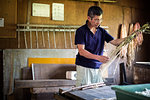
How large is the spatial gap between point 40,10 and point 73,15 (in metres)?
0.78

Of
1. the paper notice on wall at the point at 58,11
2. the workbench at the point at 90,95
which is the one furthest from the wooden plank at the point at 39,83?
the workbench at the point at 90,95

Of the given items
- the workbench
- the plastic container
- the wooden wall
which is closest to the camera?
the plastic container

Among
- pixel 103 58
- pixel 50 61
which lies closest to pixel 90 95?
pixel 103 58

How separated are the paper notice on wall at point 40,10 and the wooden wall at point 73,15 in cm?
7

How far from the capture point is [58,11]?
482 cm

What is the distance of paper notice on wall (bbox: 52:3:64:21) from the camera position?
4.78 metres

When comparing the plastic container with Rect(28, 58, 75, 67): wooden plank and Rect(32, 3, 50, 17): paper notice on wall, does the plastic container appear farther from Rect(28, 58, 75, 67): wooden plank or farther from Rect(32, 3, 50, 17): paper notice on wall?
Rect(32, 3, 50, 17): paper notice on wall

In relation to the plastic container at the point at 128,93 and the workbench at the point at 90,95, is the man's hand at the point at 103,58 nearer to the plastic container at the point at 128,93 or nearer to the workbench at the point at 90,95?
the workbench at the point at 90,95

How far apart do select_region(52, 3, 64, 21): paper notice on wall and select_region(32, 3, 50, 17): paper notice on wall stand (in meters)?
0.14

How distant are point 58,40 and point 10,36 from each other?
1061 millimetres

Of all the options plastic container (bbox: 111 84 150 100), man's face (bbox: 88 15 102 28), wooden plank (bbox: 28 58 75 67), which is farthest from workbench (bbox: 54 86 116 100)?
wooden plank (bbox: 28 58 75 67)

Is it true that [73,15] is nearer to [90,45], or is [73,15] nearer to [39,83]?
[39,83]

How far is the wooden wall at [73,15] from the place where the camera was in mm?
4523

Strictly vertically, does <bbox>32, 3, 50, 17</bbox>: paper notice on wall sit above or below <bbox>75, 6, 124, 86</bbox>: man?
above
